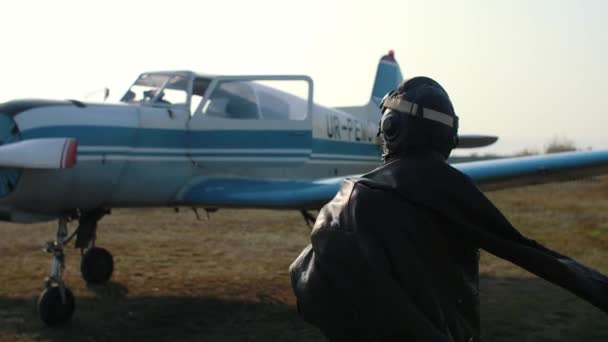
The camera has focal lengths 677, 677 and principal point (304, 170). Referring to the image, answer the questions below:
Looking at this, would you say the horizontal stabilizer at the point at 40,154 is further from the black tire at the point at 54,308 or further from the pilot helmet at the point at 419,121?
the pilot helmet at the point at 419,121

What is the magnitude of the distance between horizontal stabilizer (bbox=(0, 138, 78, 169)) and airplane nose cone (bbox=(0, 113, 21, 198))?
142mm

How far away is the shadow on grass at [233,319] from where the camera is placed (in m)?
4.88

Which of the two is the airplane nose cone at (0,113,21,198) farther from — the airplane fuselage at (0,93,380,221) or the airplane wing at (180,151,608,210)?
the airplane wing at (180,151,608,210)

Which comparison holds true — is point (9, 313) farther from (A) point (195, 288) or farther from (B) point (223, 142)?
(B) point (223, 142)

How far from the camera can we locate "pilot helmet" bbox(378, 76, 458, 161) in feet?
4.65

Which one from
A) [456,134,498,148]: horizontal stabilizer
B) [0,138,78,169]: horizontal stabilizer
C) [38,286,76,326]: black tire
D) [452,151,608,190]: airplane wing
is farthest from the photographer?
[456,134,498,148]: horizontal stabilizer

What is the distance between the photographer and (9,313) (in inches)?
220

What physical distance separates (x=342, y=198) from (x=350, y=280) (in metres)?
0.17

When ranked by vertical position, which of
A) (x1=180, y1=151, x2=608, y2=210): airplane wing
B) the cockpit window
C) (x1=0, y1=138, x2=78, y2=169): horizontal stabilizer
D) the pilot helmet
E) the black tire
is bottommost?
the black tire

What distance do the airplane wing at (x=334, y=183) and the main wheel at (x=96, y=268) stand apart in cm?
130

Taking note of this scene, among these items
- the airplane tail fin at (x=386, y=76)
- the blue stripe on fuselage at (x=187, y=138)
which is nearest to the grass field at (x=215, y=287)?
the blue stripe on fuselage at (x=187, y=138)

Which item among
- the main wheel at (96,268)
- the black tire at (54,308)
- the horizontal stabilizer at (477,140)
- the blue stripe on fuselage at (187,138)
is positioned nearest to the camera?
the black tire at (54,308)

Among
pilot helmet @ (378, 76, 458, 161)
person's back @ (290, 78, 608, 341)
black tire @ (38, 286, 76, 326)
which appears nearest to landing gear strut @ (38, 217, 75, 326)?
black tire @ (38, 286, 76, 326)

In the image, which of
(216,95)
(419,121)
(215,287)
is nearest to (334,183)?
(216,95)
